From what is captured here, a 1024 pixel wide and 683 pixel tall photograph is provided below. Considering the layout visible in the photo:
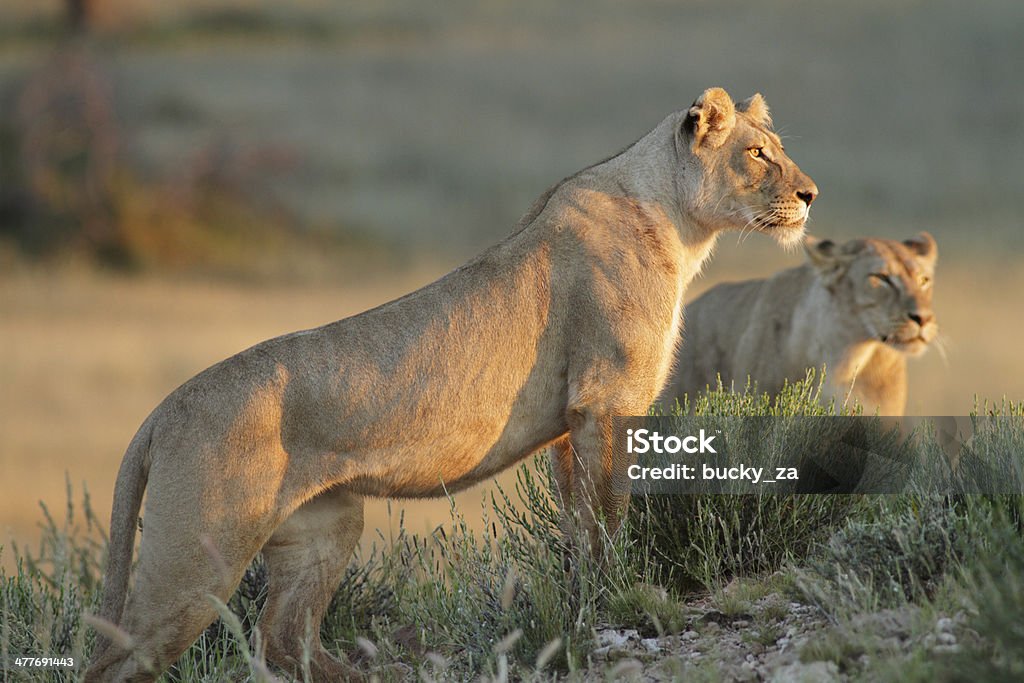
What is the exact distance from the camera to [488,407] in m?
6.09

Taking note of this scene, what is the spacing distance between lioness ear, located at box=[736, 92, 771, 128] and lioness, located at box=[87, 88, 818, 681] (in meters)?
0.02

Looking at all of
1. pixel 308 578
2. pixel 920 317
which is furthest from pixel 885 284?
pixel 308 578

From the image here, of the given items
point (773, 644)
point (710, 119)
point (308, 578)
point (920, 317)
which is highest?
point (710, 119)

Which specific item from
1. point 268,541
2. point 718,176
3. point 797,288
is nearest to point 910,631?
point 718,176

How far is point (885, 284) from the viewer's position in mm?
10102

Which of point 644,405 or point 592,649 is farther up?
point 644,405

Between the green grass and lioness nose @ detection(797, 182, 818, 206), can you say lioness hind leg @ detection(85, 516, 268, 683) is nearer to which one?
the green grass

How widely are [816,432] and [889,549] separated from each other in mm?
1210

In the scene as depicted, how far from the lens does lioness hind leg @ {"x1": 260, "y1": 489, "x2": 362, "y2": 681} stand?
6352mm

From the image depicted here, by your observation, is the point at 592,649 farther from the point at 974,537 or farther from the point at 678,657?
the point at 974,537

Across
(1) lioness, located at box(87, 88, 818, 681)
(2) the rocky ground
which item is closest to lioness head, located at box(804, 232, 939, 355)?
(1) lioness, located at box(87, 88, 818, 681)

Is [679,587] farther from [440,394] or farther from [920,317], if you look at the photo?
[920,317]

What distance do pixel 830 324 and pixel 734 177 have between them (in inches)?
162

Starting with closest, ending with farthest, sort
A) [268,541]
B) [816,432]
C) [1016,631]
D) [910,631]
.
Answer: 1. [1016,631]
2. [910,631]
3. [268,541]
4. [816,432]
